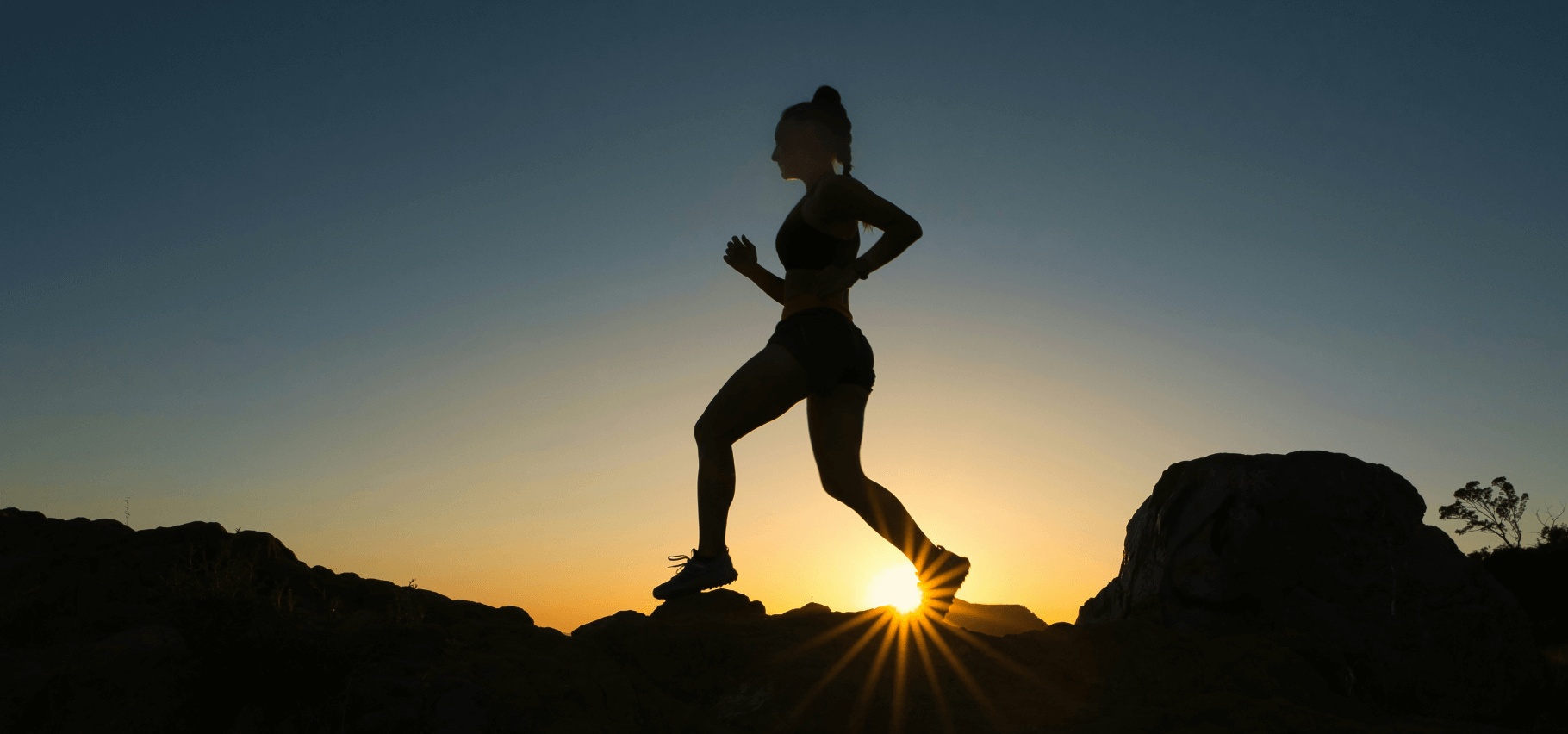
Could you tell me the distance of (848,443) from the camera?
382 centimetres

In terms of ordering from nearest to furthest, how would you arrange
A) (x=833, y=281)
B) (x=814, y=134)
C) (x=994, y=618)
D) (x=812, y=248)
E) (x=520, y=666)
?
1. (x=520, y=666)
2. (x=833, y=281)
3. (x=812, y=248)
4. (x=814, y=134)
5. (x=994, y=618)

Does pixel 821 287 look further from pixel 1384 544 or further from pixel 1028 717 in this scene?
pixel 1384 544

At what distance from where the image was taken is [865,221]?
3.86m

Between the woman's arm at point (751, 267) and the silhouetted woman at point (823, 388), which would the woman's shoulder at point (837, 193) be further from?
the woman's arm at point (751, 267)

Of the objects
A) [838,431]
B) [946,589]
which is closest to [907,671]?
[946,589]

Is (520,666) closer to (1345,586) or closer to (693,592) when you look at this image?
(693,592)

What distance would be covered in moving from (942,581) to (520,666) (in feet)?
6.11

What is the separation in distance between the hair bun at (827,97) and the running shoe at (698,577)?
2157 millimetres

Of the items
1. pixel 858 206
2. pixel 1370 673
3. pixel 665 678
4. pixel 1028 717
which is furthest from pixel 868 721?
pixel 858 206

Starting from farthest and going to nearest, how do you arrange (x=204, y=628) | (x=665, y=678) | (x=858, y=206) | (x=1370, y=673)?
(x=858, y=206) < (x=1370, y=673) < (x=665, y=678) < (x=204, y=628)

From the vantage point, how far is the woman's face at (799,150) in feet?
13.7

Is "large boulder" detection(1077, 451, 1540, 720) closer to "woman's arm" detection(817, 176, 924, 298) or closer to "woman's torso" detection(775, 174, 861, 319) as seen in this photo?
"woman's arm" detection(817, 176, 924, 298)

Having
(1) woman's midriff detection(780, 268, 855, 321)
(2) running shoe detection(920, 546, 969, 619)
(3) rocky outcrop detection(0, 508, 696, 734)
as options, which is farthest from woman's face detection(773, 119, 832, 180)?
(3) rocky outcrop detection(0, 508, 696, 734)

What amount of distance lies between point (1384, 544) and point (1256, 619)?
59cm
